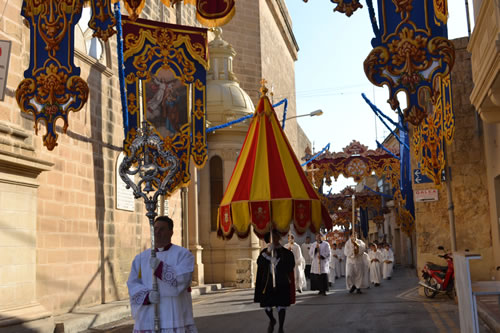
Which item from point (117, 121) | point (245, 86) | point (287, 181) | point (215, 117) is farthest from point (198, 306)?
point (245, 86)

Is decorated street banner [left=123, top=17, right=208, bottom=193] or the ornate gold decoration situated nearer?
the ornate gold decoration

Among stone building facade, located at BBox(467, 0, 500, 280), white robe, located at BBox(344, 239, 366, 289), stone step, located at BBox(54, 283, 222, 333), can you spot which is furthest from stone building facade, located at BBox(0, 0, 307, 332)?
stone building facade, located at BBox(467, 0, 500, 280)

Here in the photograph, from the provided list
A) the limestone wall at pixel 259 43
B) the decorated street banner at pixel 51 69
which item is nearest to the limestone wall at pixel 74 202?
the decorated street banner at pixel 51 69

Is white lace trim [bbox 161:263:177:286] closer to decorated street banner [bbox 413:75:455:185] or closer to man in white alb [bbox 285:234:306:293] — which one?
decorated street banner [bbox 413:75:455:185]

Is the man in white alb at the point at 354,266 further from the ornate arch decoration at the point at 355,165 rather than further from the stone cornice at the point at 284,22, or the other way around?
the stone cornice at the point at 284,22

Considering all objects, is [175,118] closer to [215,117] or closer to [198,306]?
[198,306]

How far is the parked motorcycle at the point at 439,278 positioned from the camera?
1519 cm

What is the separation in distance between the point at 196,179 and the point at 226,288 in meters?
4.10

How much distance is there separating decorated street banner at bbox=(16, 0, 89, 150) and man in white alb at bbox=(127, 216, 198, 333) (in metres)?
3.35

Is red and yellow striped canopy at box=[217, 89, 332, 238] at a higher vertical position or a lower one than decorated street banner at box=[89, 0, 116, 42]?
lower

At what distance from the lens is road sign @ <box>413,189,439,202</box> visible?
15.9 m

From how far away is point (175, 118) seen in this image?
48.9 feet

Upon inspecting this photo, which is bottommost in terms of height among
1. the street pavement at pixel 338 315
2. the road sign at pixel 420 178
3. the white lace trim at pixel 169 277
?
the street pavement at pixel 338 315

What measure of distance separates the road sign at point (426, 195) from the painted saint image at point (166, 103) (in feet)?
20.5
